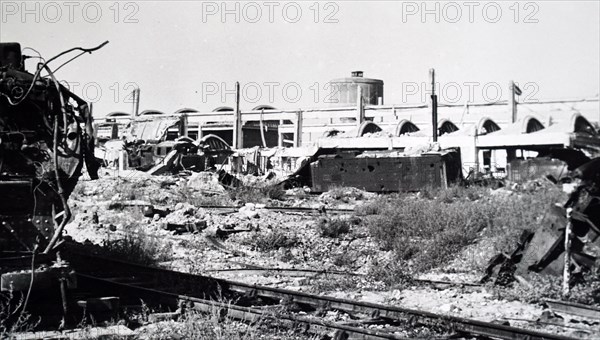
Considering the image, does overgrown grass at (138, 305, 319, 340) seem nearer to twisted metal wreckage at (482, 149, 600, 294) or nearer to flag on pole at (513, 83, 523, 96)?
twisted metal wreckage at (482, 149, 600, 294)

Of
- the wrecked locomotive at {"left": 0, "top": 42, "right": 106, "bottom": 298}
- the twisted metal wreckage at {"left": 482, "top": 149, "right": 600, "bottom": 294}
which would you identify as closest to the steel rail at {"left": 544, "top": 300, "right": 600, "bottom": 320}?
the twisted metal wreckage at {"left": 482, "top": 149, "right": 600, "bottom": 294}

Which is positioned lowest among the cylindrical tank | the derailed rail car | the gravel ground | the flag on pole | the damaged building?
the gravel ground

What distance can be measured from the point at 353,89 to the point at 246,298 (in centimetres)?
4495

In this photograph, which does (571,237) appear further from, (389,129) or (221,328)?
(389,129)

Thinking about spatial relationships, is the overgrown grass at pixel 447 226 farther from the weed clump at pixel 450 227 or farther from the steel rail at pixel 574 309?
the steel rail at pixel 574 309

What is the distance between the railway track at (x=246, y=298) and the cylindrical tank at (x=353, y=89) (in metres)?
42.3

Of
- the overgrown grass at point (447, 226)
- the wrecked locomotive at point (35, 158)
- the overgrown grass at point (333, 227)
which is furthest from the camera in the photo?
the overgrown grass at point (333, 227)

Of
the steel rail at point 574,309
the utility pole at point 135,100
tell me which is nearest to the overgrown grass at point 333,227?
the steel rail at point 574,309

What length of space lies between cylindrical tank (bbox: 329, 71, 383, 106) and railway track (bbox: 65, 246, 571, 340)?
42.3 metres

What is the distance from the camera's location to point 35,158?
25.2ft

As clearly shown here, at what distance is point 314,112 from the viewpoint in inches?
1512

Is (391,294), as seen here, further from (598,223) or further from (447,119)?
(447,119)

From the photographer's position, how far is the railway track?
6.74 m

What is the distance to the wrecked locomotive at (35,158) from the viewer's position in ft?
23.9
